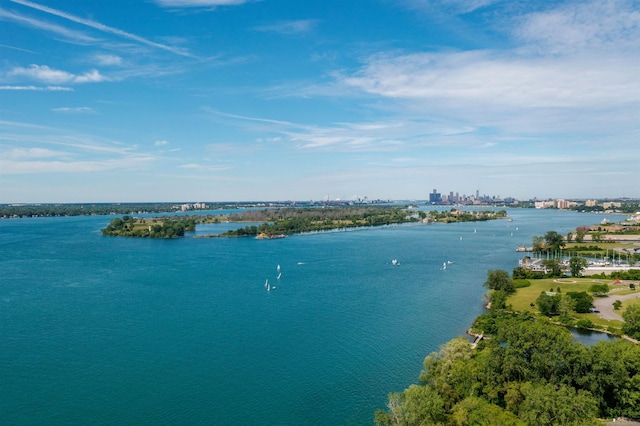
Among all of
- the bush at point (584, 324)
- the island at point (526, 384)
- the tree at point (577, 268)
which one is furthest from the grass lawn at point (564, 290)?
the island at point (526, 384)

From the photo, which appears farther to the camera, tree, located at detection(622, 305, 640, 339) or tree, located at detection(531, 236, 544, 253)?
tree, located at detection(531, 236, 544, 253)

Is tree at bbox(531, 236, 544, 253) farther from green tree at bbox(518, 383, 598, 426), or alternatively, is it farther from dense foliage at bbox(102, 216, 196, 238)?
dense foliage at bbox(102, 216, 196, 238)

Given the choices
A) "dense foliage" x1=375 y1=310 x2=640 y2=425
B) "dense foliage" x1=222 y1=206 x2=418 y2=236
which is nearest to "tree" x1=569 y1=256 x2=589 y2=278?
"dense foliage" x1=375 y1=310 x2=640 y2=425

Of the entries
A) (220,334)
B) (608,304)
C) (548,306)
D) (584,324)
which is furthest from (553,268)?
(220,334)

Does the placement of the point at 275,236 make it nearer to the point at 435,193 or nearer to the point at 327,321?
the point at 327,321

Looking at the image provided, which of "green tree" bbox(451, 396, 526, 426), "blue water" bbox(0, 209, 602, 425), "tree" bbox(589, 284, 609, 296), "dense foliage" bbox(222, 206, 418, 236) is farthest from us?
"dense foliage" bbox(222, 206, 418, 236)

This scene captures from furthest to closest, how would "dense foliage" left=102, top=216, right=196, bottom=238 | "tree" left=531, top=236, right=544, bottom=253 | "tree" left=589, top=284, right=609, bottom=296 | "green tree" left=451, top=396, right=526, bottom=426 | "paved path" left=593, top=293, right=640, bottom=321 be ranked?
"dense foliage" left=102, top=216, right=196, bottom=238 < "tree" left=531, top=236, right=544, bottom=253 < "tree" left=589, top=284, right=609, bottom=296 < "paved path" left=593, top=293, right=640, bottom=321 < "green tree" left=451, top=396, right=526, bottom=426

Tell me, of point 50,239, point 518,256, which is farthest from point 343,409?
point 50,239

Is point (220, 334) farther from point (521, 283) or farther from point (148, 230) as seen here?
point (148, 230)
